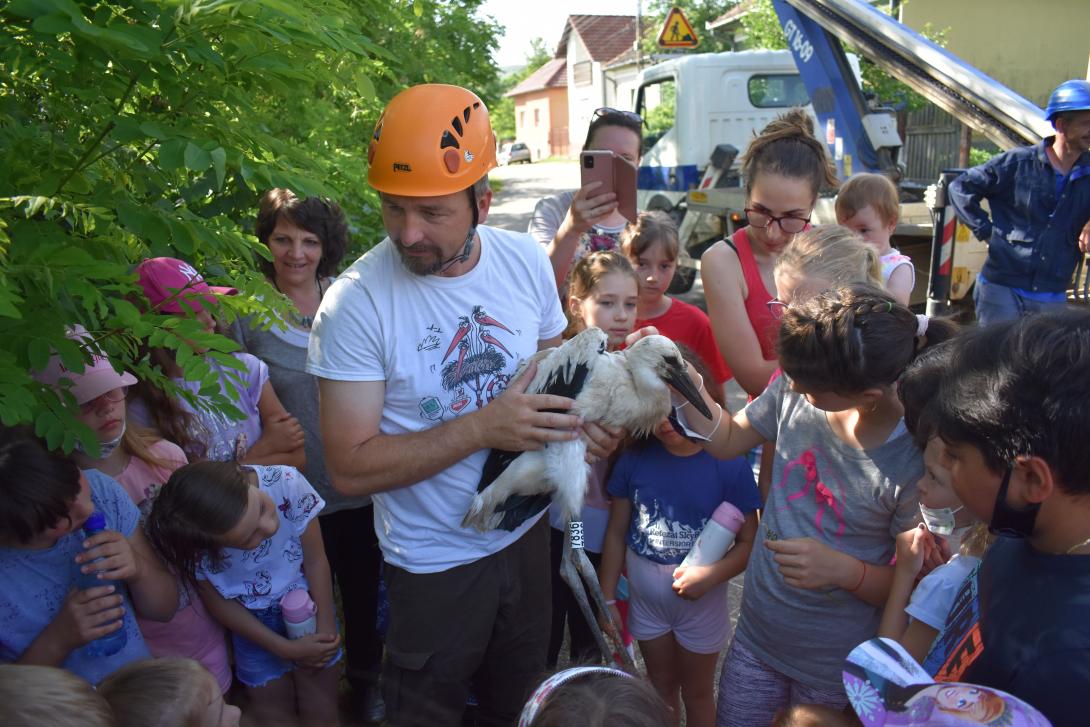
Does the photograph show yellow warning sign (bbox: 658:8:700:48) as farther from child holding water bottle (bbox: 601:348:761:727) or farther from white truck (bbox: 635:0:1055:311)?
child holding water bottle (bbox: 601:348:761:727)

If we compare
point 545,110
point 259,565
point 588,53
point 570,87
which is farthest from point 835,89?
point 545,110

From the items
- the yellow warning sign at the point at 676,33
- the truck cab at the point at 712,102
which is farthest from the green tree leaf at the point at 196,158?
the yellow warning sign at the point at 676,33

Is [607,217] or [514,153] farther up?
[514,153]

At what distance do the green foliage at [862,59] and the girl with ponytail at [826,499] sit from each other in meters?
12.3

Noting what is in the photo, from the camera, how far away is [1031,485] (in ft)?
4.12

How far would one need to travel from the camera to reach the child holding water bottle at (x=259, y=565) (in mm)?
2504

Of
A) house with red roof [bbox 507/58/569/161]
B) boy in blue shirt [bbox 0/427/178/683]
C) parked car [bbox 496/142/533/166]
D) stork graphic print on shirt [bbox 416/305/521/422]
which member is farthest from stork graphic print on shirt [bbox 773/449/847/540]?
house with red roof [bbox 507/58/569/161]

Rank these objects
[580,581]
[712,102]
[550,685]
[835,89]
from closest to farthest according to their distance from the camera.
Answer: [550,685], [580,581], [835,89], [712,102]

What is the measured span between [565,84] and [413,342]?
5630 centimetres

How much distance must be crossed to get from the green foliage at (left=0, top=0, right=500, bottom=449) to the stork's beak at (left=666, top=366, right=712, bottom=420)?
4.30 ft

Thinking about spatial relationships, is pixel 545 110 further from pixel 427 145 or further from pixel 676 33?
pixel 427 145

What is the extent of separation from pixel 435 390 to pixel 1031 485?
1.49 meters

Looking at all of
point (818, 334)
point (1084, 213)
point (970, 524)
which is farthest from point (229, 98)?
point (1084, 213)

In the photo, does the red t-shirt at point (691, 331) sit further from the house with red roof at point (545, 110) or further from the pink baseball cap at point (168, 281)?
the house with red roof at point (545, 110)
